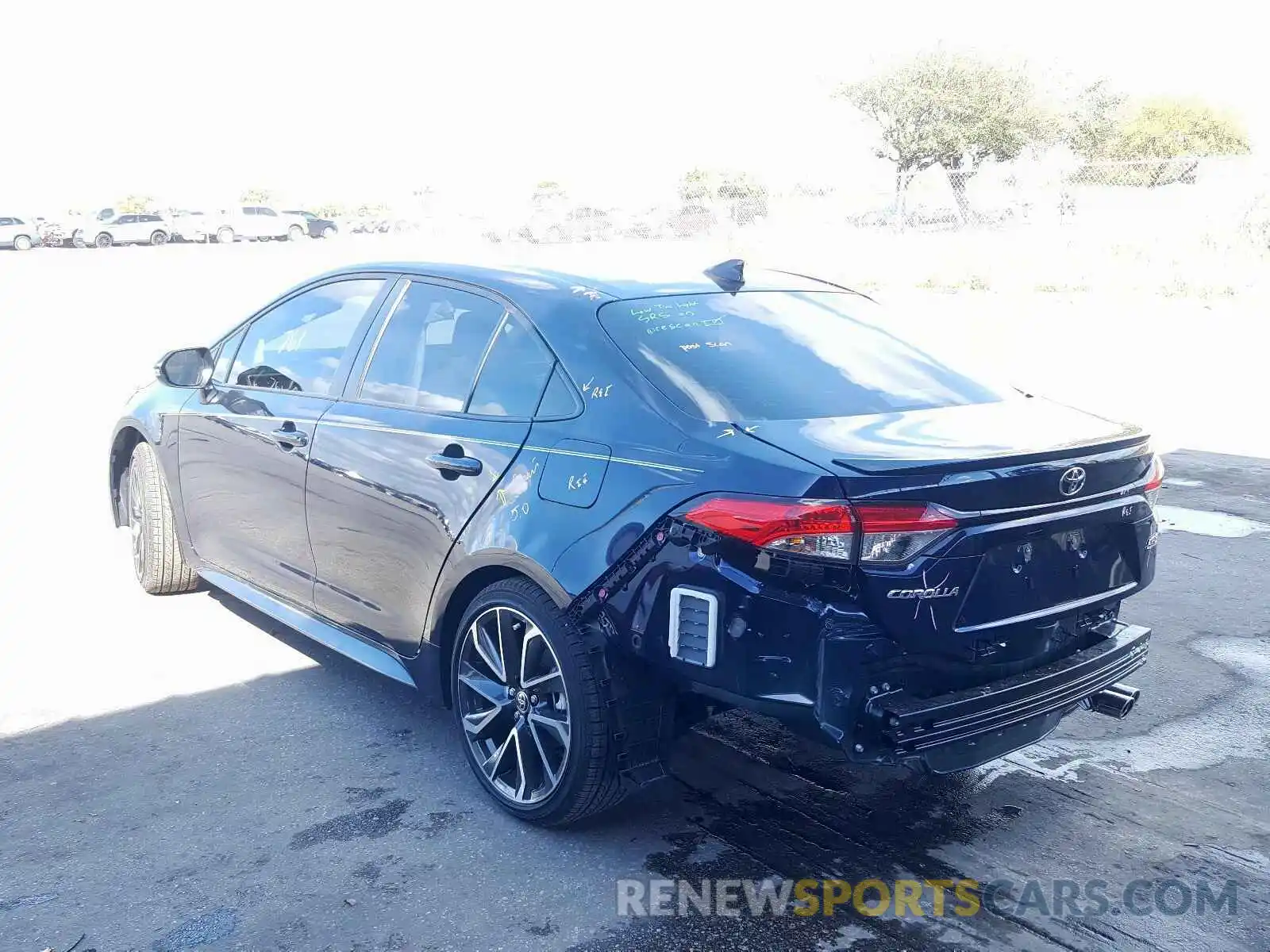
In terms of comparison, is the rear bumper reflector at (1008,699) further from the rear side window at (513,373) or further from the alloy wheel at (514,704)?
the rear side window at (513,373)

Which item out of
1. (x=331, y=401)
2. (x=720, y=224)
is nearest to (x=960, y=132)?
(x=720, y=224)

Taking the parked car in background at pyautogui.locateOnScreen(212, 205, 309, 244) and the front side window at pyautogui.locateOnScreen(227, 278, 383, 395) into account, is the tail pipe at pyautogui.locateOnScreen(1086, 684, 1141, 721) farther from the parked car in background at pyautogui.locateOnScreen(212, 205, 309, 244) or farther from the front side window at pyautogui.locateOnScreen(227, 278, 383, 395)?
the parked car in background at pyautogui.locateOnScreen(212, 205, 309, 244)

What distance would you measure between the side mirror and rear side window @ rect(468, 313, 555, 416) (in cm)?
192

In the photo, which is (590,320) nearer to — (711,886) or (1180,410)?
(711,886)

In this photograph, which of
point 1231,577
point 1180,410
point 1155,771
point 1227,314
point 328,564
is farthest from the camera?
point 1227,314

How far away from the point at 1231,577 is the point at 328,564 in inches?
180


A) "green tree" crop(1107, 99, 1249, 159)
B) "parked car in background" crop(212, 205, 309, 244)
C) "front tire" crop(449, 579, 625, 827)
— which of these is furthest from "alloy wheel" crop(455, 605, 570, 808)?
"green tree" crop(1107, 99, 1249, 159)

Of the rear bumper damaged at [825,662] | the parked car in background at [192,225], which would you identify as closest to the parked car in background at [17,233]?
the parked car in background at [192,225]

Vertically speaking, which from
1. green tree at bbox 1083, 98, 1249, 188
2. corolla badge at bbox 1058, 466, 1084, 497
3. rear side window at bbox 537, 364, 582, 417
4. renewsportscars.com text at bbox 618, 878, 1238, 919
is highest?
green tree at bbox 1083, 98, 1249, 188

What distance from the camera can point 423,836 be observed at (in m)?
3.57

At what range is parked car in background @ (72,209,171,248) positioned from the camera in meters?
40.3

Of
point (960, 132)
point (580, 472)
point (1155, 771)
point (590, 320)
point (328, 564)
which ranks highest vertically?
point (960, 132)

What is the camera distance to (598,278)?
3.97 meters

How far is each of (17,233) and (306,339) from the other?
39.6 meters
